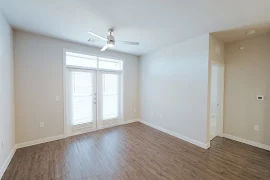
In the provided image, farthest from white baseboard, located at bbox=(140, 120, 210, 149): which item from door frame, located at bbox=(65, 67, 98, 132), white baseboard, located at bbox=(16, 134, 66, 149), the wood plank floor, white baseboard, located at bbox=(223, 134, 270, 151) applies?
white baseboard, located at bbox=(16, 134, 66, 149)

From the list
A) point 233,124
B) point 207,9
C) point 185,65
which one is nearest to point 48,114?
point 185,65

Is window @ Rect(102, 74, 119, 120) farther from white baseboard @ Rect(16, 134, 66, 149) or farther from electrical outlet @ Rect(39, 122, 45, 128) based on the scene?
electrical outlet @ Rect(39, 122, 45, 128)

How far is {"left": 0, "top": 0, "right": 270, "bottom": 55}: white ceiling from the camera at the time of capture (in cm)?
192

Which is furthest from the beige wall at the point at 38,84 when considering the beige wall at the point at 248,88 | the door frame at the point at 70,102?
the beige wall at the point at 248,88

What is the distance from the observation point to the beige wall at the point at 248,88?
9.71ft

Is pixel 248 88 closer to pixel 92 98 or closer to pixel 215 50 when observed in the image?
pixel 215 50

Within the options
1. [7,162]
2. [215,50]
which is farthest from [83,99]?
[215,50]

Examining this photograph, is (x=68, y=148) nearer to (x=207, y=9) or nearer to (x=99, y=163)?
(x=99, y=163)

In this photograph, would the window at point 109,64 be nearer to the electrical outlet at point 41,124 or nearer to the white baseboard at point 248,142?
the electrical outlet at point 41,124

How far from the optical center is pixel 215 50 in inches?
125

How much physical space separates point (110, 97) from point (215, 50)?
11.0 ft

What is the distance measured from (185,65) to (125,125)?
9.27ft

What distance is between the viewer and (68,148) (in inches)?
117

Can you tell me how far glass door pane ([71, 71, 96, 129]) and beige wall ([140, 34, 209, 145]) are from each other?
191cm
